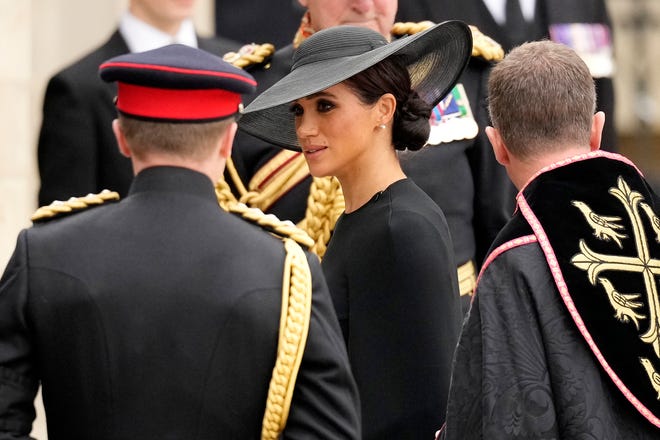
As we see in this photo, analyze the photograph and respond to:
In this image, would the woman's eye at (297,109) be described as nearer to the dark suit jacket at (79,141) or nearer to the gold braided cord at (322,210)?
the gold braided cord at (322,210)

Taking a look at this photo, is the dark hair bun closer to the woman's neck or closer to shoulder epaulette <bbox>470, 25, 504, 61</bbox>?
the woman's neck

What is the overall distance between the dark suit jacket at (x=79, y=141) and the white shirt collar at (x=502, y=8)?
4.47 ft

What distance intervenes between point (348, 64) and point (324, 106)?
118mm

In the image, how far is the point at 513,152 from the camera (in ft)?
12.7

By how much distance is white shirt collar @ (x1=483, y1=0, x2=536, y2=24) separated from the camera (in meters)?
6.21

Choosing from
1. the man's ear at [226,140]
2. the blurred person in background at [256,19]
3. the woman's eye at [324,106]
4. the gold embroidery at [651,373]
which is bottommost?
the blurred person in background at [256,19]

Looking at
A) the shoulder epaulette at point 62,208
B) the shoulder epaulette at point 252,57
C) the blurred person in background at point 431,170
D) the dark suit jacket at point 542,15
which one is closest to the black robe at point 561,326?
the shoulder epaulette at point 62,208

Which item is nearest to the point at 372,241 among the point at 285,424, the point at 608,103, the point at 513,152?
the point at 513,152

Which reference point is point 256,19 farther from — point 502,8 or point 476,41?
point 476,41

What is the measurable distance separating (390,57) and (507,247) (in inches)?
35.4

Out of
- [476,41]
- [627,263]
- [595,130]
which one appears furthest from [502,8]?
[627,263]

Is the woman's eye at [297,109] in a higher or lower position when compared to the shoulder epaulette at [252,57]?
higher

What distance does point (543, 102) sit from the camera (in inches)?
150

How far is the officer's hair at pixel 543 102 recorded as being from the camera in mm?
3822
